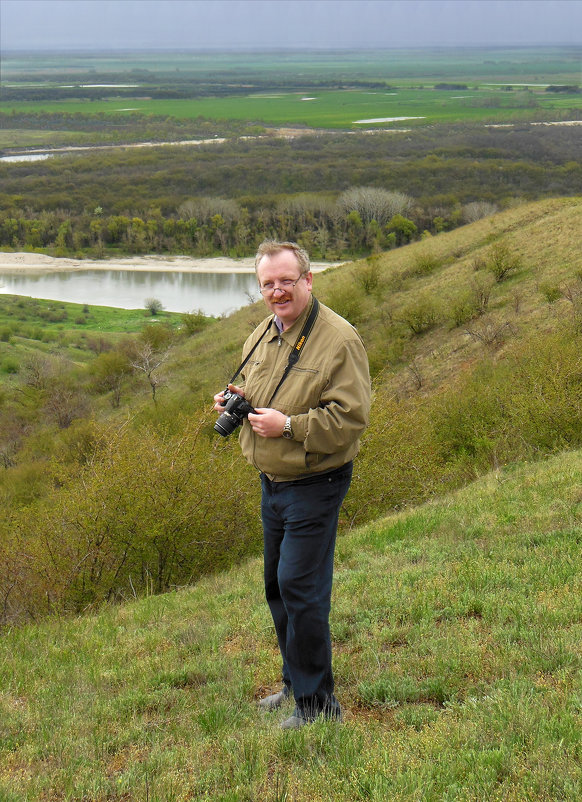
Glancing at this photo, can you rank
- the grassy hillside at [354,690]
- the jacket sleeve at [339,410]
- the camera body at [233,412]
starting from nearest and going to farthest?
the grassy hillside at [354,690]
the jacket sleeve at [339,410]
the camera body at [233,412]

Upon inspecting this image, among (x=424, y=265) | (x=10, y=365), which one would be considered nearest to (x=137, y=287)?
(x=10, y=365)

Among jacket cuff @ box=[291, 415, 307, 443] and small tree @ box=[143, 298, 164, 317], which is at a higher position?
jacket cuff @ box=[291, 415, 307, 443]

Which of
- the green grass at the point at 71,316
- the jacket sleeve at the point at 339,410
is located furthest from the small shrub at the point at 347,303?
the jacket sleeve at the point at 339,410

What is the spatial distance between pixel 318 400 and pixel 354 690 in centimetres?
168

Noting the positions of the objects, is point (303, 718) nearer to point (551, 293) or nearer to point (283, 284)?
point (283, 284)

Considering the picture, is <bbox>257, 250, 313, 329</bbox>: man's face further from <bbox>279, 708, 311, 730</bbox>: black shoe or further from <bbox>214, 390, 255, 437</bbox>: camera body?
<bbox>279, 708, 311, 730</bbox>: black shoe

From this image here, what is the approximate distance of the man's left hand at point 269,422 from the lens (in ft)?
11.4

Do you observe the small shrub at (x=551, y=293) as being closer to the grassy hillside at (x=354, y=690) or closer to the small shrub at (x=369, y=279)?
the small shrub at (x=369, y=279)

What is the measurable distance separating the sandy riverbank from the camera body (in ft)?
279

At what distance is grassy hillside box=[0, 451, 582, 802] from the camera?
10.4 ft

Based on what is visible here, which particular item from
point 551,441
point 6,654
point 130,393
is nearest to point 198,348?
point 130,393

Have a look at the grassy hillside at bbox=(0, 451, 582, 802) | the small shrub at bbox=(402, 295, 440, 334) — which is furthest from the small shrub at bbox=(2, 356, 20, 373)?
the grassy hillside at bbox=(0, 451, 582, 802)

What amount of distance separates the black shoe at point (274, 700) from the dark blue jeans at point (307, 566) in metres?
0.28

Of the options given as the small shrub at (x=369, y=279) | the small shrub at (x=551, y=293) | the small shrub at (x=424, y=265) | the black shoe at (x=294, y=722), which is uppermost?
the black shoe at (x=294, y=722)
